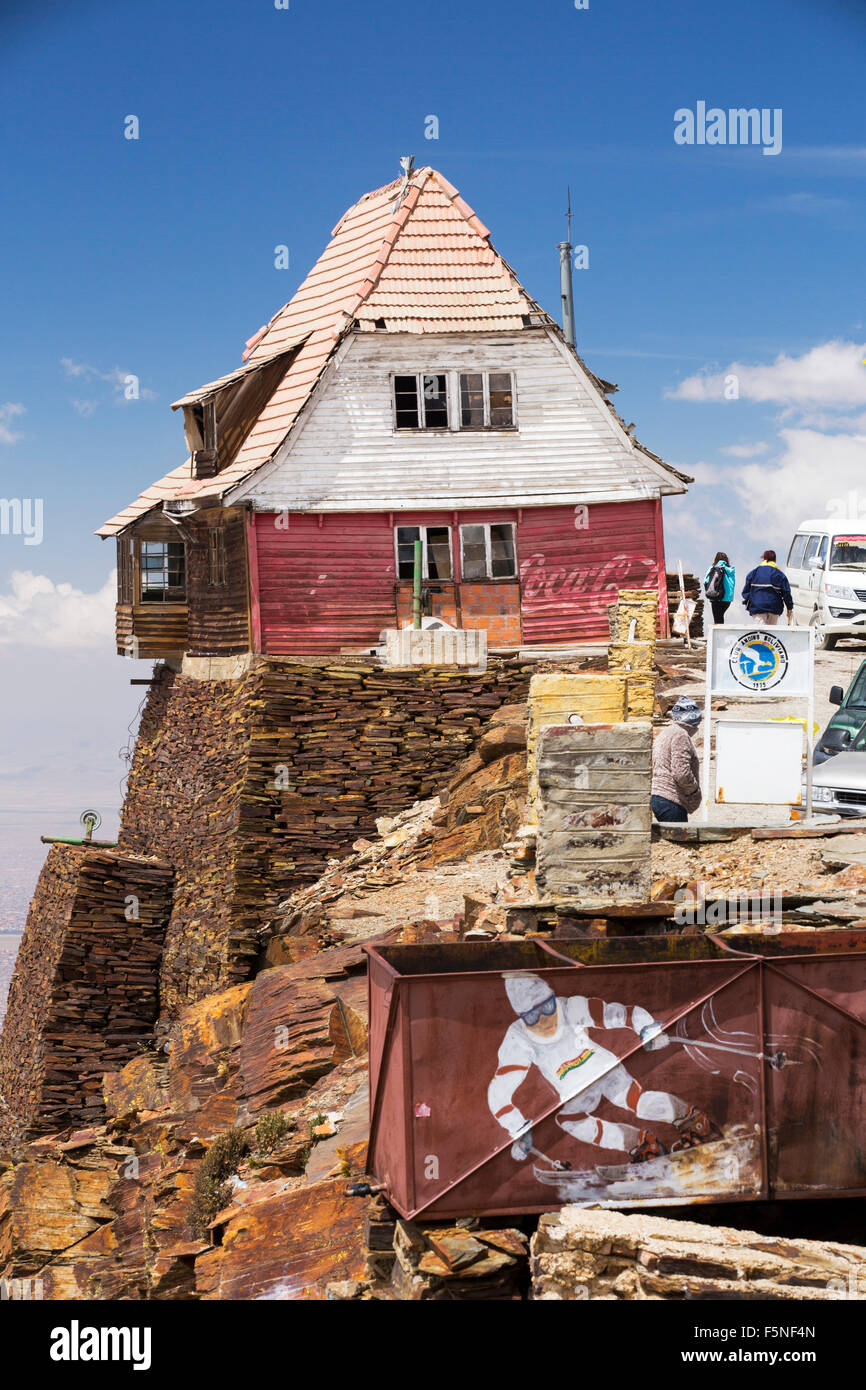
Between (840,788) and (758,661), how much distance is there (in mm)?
1833

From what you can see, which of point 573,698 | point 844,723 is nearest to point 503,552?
point 844,723

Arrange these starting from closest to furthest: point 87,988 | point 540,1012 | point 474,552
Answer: point 540,1012, point 87,988, point 474,552

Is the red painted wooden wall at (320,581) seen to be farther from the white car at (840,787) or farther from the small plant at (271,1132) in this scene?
the small plant at (271,1132)

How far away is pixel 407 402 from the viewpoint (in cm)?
2636

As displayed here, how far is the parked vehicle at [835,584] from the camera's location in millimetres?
29844

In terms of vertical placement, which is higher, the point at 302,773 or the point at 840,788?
the point at 302,773

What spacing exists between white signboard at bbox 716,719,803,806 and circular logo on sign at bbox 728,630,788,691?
587 mm

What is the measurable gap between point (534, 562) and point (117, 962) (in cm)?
1011

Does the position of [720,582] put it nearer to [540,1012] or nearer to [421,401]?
[421,401]

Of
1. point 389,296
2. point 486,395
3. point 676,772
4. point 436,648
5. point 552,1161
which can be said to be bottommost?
point 552,1161

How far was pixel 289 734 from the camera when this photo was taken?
23.4 metres

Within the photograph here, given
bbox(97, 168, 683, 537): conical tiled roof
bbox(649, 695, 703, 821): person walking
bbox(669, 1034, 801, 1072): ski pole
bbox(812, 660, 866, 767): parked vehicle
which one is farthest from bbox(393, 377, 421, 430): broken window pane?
bbox(669, 1034, 801, 1072): ski pole

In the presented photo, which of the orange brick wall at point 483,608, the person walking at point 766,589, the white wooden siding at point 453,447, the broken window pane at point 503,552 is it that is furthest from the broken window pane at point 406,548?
the person walking at point 766,589
